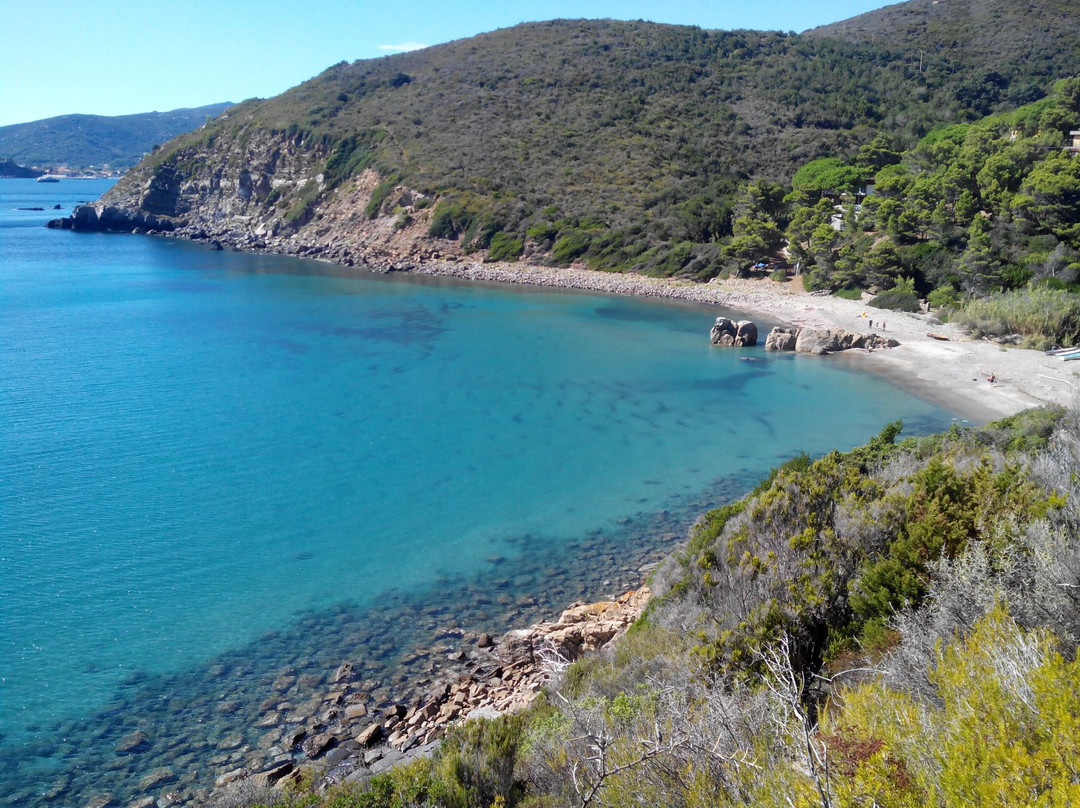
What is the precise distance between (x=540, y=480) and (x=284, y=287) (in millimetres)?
36141

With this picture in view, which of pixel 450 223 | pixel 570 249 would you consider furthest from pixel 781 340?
pixel 450 223

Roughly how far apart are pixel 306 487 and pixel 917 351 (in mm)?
25524

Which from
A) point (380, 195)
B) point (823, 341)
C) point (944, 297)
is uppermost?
point (380, 195)

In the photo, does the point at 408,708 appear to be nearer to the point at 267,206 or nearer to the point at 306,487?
the point at 306,487

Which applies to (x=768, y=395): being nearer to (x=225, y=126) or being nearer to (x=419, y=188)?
(x=419, y=188)

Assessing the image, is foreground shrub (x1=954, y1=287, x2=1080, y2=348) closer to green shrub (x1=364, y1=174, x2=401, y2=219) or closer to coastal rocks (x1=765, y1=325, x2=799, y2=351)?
coastal rocks (x1=765, y1=325, x2=799, y2=351)

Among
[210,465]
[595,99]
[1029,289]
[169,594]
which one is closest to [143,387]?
[210,465]

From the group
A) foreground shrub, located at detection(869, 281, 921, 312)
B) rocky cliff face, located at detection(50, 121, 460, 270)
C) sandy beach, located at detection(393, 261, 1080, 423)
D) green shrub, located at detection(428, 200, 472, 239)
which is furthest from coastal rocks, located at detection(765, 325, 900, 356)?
green shrub, located at detection(428, 200, 472, 239)

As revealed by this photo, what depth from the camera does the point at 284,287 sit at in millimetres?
48531

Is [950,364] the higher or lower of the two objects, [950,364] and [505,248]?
the lower

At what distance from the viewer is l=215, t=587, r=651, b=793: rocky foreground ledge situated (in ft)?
28.5

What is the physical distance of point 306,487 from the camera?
17750mm

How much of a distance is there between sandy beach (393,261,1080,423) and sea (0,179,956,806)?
4.98 feet

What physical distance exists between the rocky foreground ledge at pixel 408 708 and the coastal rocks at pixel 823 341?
23374 millimetres
